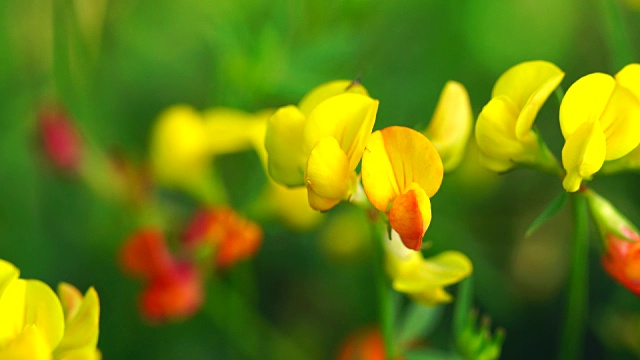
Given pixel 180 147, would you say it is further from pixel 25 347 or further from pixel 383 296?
pixel 25 347

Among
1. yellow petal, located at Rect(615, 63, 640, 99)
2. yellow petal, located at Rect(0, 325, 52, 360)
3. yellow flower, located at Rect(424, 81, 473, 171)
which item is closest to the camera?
yellow petal, located at Rect(0, 325, 52, 360)

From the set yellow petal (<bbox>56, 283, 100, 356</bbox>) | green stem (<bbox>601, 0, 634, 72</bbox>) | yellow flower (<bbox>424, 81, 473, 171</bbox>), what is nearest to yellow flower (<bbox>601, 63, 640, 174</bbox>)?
yellow flower (<bbox>424, 81, 473, 171</bbox>)

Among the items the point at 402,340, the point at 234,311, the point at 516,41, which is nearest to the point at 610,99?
the point at 402,340

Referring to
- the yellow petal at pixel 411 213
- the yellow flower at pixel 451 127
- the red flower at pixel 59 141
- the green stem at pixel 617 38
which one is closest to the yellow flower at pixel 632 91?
the yellow flower at pixel 451 127

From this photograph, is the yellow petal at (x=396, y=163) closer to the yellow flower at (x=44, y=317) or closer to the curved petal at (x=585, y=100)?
the curved petal at (x=585, y=100)

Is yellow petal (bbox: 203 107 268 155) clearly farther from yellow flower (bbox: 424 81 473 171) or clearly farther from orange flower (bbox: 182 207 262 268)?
yellow flower (bbox: 424 81 473 171)

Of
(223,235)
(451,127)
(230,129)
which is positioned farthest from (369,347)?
(451,127)

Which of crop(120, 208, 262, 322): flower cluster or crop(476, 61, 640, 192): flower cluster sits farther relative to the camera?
crop(120, 208, 262, 322): flower cluster

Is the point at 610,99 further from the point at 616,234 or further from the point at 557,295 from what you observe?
the point at 557,295
